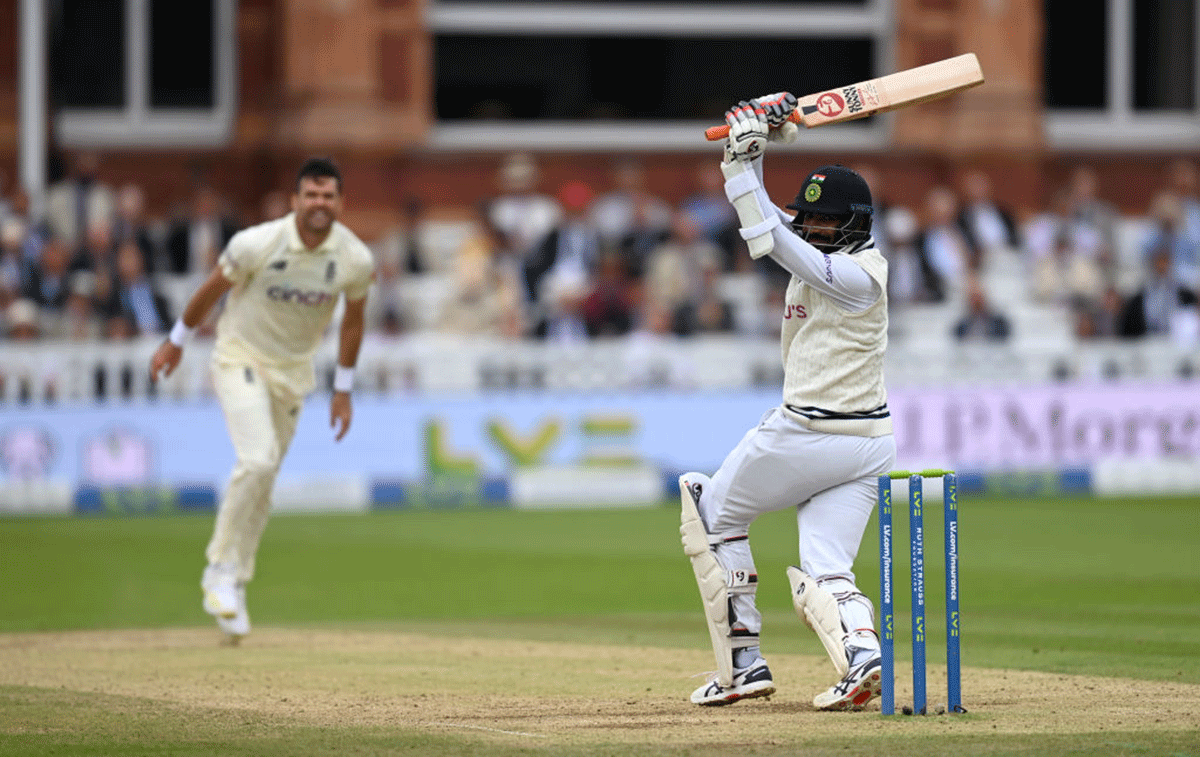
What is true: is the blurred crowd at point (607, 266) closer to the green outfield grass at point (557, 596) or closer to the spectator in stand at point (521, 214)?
the spectator in stand at point (521, 214)

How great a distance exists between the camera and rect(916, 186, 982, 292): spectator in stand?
18156 mm

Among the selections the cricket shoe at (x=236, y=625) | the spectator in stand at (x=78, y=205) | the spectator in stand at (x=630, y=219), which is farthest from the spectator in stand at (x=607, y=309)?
the cricket shoe at (x=236, y=625)

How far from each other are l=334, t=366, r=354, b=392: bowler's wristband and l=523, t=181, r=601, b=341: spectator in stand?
7.18 metres

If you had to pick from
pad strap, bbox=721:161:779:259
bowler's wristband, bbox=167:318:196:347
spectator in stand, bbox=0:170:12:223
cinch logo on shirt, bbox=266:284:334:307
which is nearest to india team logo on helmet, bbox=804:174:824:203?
pad strap, bbox=721:161:779:259

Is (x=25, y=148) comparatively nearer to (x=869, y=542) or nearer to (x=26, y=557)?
(x=26, y=557)

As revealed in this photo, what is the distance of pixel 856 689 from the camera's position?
6531 millimetres

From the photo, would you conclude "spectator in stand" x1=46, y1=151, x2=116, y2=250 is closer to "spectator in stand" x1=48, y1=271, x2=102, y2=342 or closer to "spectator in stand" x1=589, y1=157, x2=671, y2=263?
"spectator in stand" x1=48, y1=271, x2=102, y2=342

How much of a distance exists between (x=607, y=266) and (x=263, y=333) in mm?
8069

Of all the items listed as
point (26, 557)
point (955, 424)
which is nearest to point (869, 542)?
point (955, 424)

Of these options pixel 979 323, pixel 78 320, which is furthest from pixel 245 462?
pixel 979 323

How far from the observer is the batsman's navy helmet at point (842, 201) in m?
6.71

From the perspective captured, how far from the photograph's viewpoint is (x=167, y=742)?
20.5 feet

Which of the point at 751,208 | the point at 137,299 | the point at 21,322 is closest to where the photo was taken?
the point at 751,208

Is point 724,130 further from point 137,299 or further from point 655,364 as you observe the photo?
point 137,299
